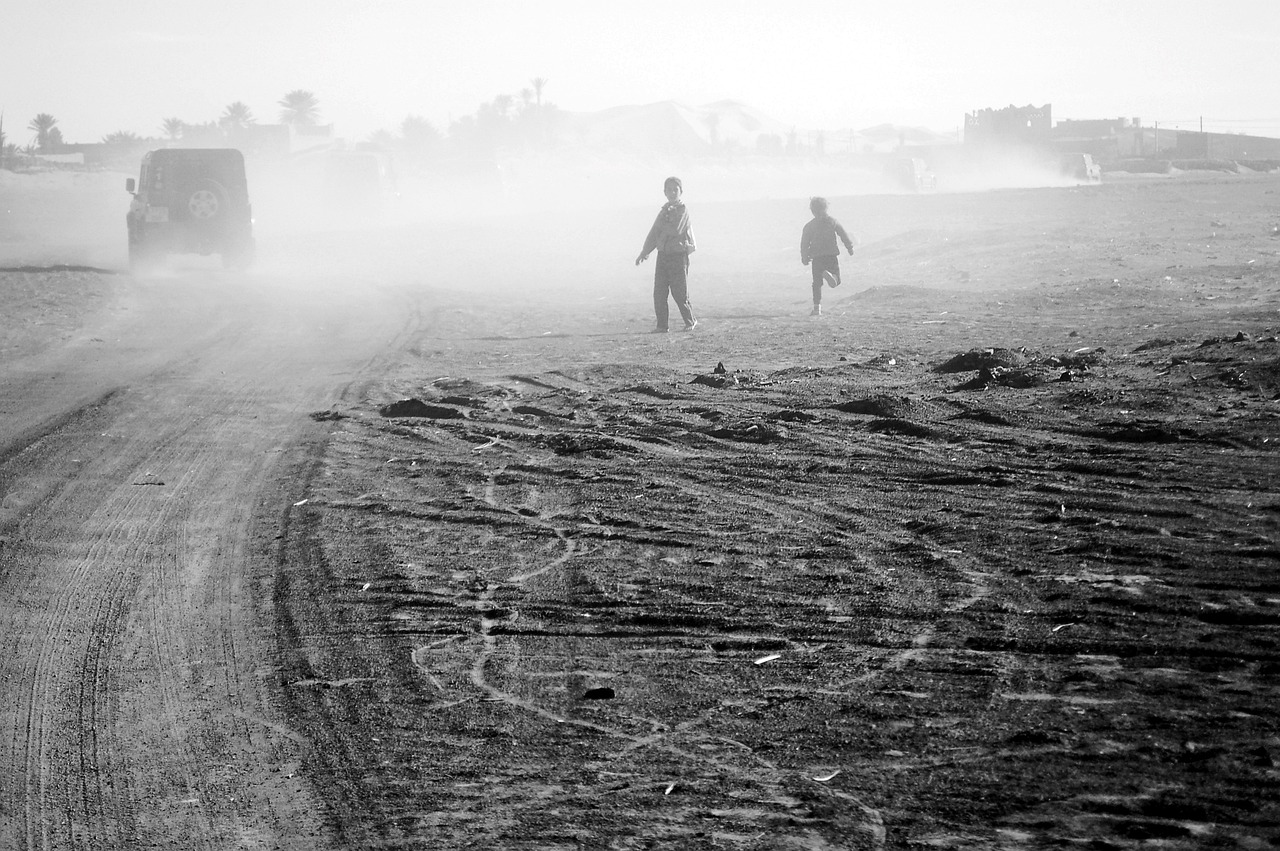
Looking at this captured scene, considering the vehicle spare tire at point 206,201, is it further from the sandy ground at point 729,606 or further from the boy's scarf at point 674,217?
the sandy ground at point 729,606

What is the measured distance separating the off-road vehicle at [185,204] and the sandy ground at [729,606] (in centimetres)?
1314

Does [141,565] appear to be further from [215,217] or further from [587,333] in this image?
[215,217]

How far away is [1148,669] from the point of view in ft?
13.5

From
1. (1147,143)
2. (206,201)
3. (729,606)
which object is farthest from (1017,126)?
(729,606)

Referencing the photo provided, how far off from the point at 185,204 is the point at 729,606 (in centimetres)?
2267

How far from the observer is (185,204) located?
24828 millimetres

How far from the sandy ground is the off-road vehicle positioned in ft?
43.1

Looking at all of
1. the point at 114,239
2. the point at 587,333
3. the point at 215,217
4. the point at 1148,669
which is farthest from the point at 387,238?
the point at 1148,669

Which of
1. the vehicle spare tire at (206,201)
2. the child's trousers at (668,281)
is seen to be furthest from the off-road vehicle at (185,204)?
the child's trousers at (668,281)

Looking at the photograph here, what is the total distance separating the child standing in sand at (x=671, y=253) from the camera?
51.9ft

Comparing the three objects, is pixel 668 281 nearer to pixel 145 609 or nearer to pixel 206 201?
pixel 145 609

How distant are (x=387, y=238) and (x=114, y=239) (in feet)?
28.3

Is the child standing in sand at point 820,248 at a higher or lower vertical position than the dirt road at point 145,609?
higher

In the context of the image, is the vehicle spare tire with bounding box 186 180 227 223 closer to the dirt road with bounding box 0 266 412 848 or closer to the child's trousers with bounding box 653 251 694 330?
the child's trousers with bounding box 653 251 694 330
